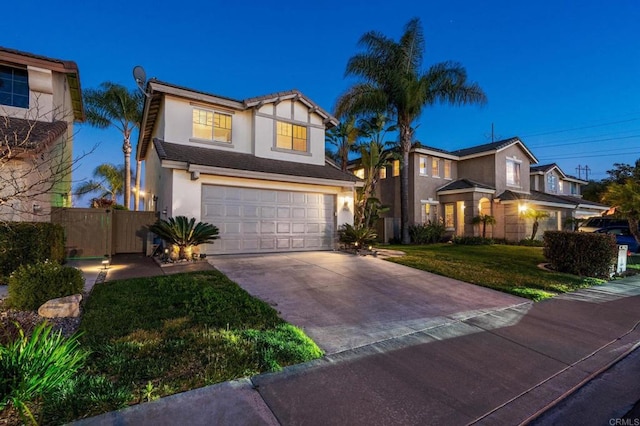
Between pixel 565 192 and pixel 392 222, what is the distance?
66.2ft

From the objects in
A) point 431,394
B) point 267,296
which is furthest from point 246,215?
point 431,394

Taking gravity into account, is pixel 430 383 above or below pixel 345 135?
below

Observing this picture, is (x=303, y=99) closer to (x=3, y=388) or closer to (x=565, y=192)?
(x=3, y=388)

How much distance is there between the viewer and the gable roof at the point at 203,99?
1116cm

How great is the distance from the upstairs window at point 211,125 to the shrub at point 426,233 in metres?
12.5

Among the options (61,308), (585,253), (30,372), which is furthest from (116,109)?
(585,253)

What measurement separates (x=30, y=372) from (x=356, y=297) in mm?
4901

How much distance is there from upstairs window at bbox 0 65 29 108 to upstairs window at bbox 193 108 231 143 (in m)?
5.42

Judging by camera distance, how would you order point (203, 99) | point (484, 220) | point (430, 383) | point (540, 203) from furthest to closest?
point (540, 203)
point (484, 220)
point (203, 99)
point (430, 383)

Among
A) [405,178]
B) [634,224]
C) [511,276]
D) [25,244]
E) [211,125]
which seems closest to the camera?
[25,244]

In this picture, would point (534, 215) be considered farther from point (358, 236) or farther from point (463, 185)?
point (358, 236)

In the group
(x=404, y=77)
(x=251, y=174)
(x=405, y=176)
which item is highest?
(x=404, y=77)

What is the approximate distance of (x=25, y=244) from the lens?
23.5 ft

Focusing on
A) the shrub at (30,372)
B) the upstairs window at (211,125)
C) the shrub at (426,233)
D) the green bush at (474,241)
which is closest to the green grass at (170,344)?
the shrub at (30,372)
